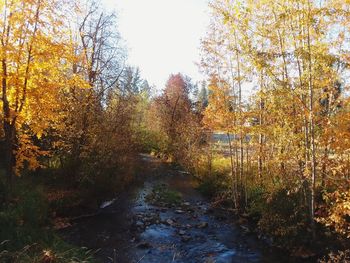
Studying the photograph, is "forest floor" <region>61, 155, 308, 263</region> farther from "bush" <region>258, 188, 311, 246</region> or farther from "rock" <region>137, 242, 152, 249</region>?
"bush" <region>258, 188, 311, 246</region>

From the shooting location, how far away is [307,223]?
432 inches

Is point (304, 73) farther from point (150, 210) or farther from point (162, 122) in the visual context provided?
point (162, 122)

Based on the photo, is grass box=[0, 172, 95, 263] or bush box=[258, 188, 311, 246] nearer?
grass box=[0, 172, 95, 263]

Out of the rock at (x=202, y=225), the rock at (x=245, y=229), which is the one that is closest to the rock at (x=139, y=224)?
the rock at (x=202, y=225)

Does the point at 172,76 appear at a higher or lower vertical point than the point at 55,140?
higher

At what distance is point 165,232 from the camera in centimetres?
1293

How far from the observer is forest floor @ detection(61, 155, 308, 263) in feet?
35.5

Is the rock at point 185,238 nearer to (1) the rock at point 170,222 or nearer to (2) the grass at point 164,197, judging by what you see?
(1) the rock at point 170,222

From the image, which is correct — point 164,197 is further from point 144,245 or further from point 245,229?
point 144,245

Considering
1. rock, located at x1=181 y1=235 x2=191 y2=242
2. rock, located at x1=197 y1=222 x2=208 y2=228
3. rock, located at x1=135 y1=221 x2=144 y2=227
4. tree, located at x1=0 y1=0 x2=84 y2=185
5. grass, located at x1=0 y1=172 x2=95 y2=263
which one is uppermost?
tree, located at x1=0 y1=0 x2=84 y2=185

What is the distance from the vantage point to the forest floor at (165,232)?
10828mm

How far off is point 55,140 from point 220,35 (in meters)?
8.99

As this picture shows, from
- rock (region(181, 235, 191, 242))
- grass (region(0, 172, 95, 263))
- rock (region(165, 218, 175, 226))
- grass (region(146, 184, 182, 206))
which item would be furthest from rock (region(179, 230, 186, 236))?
grass (region(146, 184, 182, 206))

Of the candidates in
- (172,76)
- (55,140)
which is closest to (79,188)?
(55,140)
